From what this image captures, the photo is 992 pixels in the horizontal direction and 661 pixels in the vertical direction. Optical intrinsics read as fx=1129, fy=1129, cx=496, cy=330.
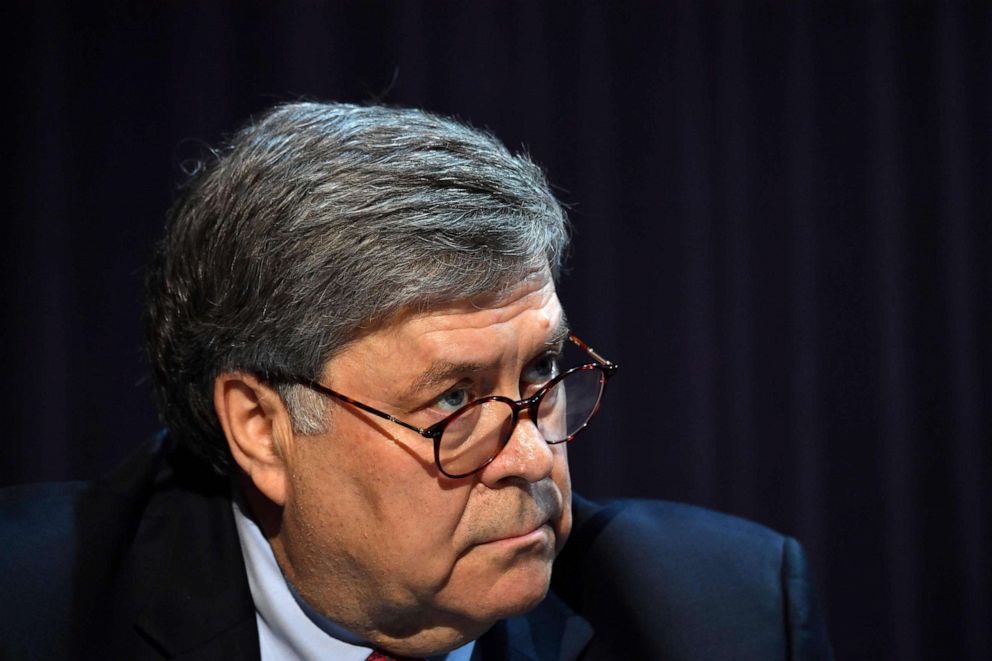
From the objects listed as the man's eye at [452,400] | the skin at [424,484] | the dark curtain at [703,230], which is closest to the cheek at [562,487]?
the skin at [424,484]

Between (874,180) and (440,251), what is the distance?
51.2 inches

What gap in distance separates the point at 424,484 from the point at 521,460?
4.8 inches

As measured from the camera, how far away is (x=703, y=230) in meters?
2.30

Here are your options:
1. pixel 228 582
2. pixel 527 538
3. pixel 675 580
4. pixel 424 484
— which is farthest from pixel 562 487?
pixel 228 582

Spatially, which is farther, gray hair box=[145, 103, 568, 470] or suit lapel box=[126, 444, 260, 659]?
suit lapel box=[126, 444, 260, 659]

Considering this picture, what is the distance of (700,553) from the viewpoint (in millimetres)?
1762

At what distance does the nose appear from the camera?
1.38 m

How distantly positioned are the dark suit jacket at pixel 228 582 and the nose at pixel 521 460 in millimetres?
418

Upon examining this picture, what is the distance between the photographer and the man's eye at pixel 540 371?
1470 millimetres

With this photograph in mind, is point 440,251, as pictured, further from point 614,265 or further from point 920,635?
point 920,635

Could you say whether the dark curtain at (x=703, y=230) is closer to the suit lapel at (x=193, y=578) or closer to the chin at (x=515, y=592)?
the suit lapel at (x=193, y=578)

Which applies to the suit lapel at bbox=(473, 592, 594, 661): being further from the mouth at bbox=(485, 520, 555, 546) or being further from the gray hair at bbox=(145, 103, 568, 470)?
the gray hair at bbox=(145, 103, 568, 470)

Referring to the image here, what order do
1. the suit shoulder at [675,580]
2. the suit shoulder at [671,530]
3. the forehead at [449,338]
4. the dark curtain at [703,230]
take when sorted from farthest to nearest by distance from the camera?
the dark curtain at [703,230] → the suit shoulder at [671,530] → the suit shoulder at [675,580] → the forehead at [449,338]

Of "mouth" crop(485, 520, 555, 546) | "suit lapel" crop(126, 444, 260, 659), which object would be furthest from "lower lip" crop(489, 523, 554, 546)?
"suit lapel" crop(126, 444, 260, 659)
